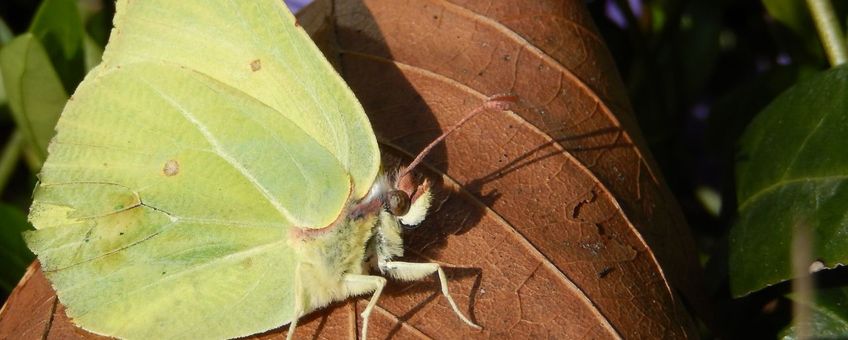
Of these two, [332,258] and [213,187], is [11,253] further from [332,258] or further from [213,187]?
[332,258]

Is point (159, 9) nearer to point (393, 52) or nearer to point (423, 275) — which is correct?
point (393, 52)

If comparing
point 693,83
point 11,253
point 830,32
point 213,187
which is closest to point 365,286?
point 213,187

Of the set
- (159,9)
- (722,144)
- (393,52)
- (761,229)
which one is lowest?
(722,144)

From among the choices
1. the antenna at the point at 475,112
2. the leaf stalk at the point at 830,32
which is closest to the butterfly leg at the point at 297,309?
the antenna at the point at 475,112

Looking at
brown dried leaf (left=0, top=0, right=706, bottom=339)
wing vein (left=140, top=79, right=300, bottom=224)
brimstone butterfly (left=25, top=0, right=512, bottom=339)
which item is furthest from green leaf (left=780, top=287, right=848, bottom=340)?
wing vein (left=140, top=79, right=300, bottom=224)

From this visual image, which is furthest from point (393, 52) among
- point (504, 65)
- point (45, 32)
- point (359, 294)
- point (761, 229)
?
point (45, 32)

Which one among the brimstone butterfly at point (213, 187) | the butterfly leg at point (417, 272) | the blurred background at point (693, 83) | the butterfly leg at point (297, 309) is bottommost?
the blurred background at point (693, 83)

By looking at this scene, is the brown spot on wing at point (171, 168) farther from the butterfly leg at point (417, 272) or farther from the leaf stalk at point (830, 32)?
the leaf stalk at point (830, 32)
